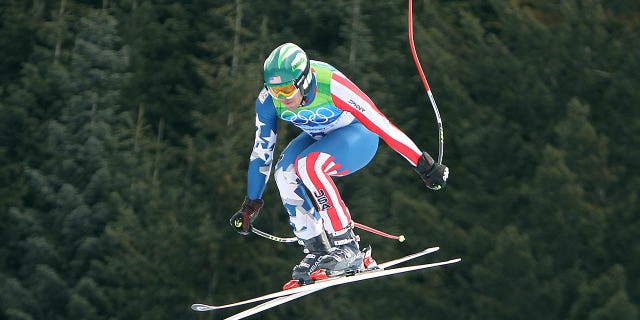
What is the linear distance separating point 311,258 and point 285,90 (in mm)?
1372

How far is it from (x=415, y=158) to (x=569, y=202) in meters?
14.1

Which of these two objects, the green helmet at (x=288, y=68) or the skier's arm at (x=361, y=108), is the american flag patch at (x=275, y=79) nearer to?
the green helmet at (x=288, y=68)

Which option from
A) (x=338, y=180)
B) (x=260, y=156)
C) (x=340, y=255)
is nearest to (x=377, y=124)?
(x=260, y=156)

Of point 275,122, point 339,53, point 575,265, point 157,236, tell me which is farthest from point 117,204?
point 275,122

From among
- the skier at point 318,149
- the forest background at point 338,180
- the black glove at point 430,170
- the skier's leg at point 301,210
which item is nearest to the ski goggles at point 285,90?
the skier at point 318,149

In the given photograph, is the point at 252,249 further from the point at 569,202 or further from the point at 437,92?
the point at 569,202

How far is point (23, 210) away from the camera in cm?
3012

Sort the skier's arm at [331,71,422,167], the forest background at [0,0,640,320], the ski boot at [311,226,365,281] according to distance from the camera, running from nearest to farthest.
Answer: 1. the skier's arm at [331,71,422,167]
2. the ski boot at [311,226,365,281]
3. the forest background at [0,0,640,320]

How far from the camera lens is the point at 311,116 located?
9711 mm

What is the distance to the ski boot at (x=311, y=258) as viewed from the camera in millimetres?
10188

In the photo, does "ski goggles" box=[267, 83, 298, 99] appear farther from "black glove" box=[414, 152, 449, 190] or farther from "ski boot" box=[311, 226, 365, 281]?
"ski boot" box=[311, 226, 365, 281]

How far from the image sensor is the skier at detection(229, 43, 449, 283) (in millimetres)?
9492

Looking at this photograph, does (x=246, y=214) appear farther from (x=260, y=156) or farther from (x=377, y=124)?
(x=377, y=124)

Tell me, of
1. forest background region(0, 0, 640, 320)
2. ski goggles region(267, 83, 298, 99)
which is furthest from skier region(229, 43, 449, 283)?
forest background region(0, 0, 640, 320)
